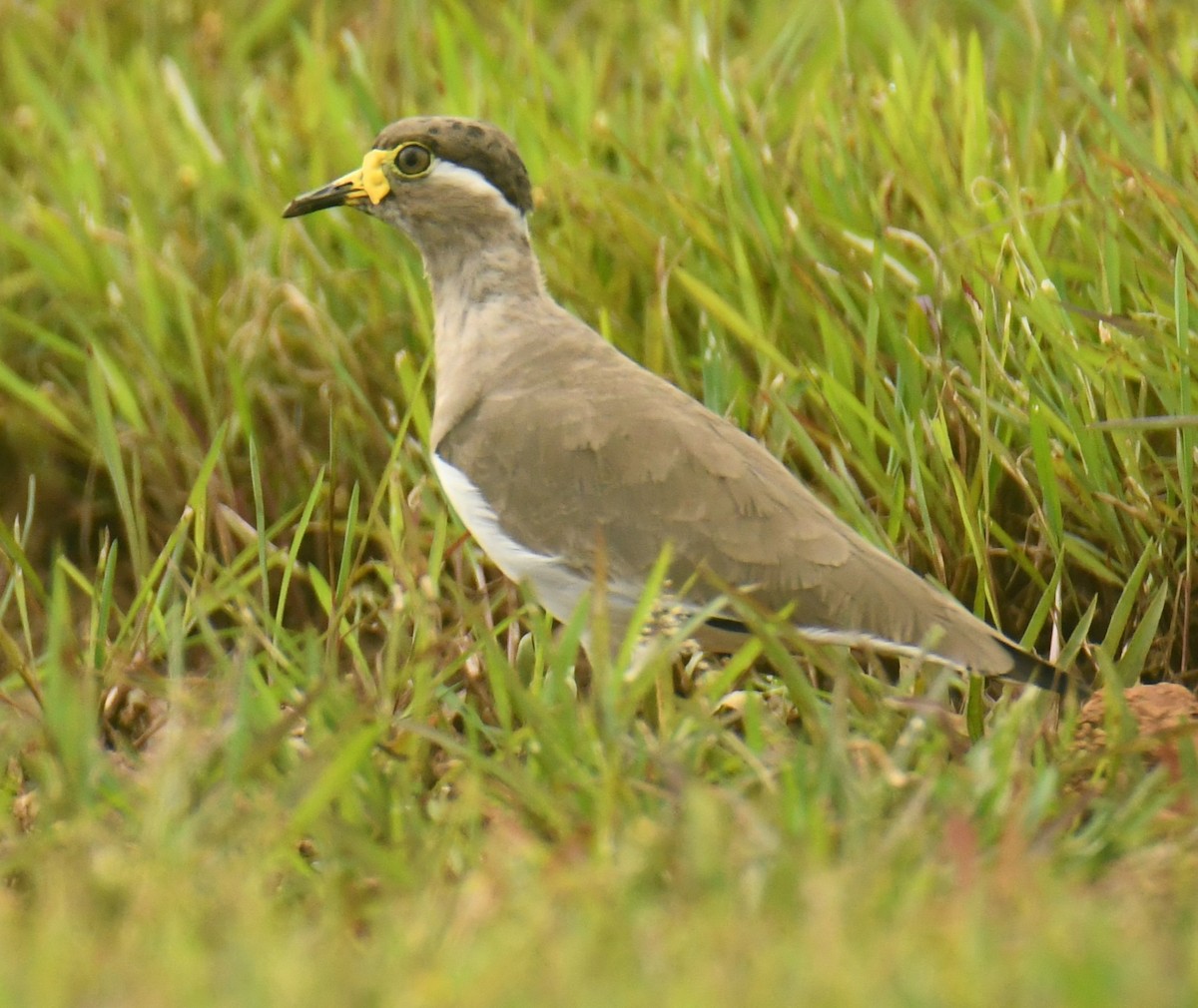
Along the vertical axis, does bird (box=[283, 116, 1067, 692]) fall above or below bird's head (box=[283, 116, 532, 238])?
below

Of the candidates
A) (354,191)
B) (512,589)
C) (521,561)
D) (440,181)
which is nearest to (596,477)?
(521,561)

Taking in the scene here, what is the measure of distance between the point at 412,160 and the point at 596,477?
2.91 feet

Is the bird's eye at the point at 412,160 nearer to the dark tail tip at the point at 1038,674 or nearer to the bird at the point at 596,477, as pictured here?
the bird at the point at 596,477

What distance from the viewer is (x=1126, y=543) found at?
3.47m

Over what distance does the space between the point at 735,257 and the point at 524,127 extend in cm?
97

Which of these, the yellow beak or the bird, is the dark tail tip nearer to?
the bird

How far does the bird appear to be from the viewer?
320 centimetres

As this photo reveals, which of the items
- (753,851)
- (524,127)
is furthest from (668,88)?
(753,851)

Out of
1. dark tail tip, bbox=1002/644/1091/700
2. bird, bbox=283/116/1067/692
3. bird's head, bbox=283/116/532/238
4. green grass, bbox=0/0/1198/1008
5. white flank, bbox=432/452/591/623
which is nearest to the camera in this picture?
green grass, bbox=0/0/1198/1008

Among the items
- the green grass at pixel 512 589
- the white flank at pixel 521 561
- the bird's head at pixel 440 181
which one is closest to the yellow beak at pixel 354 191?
the bird's head at pixel 440 181

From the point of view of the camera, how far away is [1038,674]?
118 inches

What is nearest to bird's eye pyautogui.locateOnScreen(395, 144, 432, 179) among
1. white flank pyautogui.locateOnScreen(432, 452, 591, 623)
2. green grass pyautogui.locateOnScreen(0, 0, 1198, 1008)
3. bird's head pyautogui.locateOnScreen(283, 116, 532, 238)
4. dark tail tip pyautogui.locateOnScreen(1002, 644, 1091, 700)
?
bird's head pyautogui.locateOnScreen(283, 116, 532, 238)

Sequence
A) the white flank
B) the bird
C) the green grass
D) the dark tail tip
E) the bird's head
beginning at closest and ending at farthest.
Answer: the green grass → the dark tail tip → the bird → the white flank → the bird's head

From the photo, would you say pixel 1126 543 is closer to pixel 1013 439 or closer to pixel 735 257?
pixel 1013 439
